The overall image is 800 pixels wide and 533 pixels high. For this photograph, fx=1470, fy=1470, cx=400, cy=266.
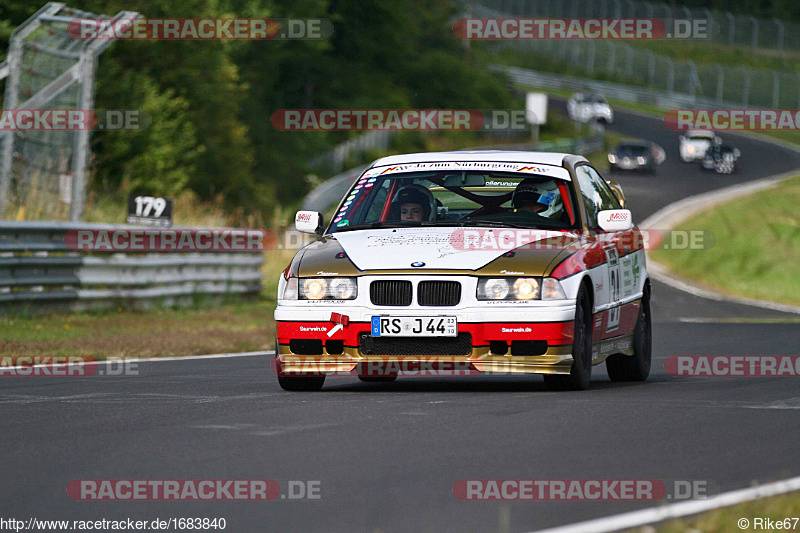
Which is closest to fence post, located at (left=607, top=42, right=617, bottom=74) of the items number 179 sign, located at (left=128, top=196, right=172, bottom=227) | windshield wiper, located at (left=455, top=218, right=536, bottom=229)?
number 179 sign, located at (left=128, top=196, right=172, bottom=227)

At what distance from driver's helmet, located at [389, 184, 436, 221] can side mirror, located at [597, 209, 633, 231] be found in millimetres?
1220

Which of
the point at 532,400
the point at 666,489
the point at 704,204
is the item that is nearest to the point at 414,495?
the point at 666,489

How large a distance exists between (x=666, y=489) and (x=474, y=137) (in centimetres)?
6644

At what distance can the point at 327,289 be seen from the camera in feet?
32.1

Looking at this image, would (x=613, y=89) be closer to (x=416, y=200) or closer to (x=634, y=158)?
(x=634, y=158)

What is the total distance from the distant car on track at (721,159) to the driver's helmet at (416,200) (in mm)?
53475

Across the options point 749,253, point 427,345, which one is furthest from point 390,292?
point 749,253

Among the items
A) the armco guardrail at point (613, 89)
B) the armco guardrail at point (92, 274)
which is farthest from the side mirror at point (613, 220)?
the armco guardrail at point (613, 89)

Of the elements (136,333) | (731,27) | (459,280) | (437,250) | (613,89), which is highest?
(731,27)

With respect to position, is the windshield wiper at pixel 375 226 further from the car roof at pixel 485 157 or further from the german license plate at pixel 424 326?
the german license plate at pixel 424 326

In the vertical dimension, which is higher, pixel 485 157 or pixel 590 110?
pixel 485 157

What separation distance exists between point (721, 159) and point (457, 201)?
5349cm

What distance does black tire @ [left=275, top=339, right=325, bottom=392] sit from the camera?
1016 centimetres

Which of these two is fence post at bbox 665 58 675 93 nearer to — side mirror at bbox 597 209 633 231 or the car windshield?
the car windshield
